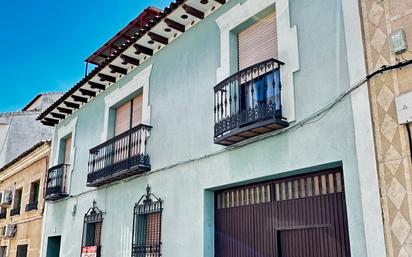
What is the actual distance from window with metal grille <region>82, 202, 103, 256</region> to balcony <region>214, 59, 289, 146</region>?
477cm

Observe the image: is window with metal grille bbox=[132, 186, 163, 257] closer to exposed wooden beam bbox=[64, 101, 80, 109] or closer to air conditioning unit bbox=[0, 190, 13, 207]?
exposed wooden beam bbox=[64, 101, 80, 109]

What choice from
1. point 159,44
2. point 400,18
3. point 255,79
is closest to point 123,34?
point 159,44

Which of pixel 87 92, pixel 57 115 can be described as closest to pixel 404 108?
pixel 87 92

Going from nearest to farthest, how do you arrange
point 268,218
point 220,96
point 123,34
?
point 268,218 < point 220,96 < point 123,34

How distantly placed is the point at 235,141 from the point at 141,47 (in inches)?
158

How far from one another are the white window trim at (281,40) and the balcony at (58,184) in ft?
22.1

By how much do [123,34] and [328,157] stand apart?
320 inches

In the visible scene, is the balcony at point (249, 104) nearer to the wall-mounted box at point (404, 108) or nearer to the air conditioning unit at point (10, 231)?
the wall-mounted box at point (404, 108)

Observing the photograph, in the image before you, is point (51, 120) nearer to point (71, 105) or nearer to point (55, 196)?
point (71, 105)

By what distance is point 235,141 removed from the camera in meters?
6.46

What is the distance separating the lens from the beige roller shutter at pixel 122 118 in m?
10.3

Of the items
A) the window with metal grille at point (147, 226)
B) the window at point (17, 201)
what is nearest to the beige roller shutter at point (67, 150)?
the window at point (17, 201)

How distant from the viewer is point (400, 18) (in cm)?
472

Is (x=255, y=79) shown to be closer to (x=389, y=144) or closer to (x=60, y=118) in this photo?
(x=389, y=144)
